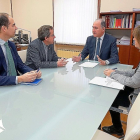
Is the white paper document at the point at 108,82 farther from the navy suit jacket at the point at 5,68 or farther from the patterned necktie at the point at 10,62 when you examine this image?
the patterned necktie at the point at 10,62

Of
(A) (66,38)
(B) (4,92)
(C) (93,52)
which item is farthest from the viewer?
(A) (66,38)

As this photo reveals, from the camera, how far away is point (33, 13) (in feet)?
15.3

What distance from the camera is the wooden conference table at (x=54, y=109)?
0.78 meters

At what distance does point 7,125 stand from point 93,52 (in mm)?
2081

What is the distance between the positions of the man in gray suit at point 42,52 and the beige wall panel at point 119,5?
7.03 feet

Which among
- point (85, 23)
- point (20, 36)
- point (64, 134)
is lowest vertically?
point (64, 134)

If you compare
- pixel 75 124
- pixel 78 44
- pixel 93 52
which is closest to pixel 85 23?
pixel 78 44

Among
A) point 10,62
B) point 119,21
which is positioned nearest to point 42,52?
point 10,62

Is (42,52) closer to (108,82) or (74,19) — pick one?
(108,82)

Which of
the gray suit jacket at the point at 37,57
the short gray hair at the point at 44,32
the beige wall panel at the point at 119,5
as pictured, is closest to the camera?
the gray suit jacket at the point at 37,57

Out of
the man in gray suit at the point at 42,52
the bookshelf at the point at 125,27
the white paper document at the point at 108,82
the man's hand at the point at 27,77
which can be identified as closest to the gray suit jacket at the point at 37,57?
the man in gray suit at the point at 42,52

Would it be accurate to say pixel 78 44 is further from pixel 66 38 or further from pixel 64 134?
pixel 64 134

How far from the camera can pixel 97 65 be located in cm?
218

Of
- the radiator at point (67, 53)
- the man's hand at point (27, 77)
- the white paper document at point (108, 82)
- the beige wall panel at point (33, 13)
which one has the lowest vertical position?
the radiator at point (67, 53)
